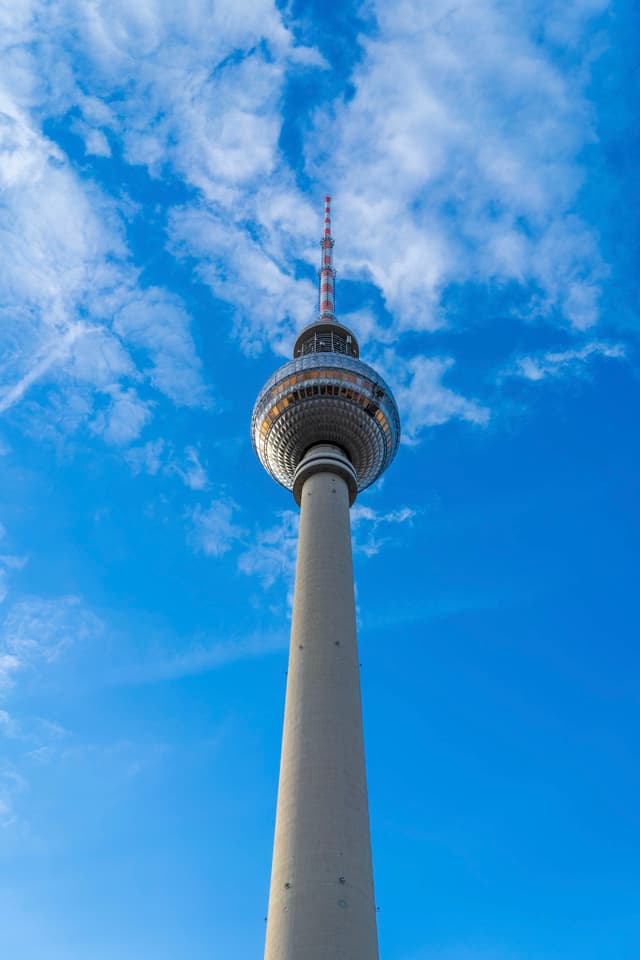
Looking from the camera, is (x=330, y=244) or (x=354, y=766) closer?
(x=354, y=766)

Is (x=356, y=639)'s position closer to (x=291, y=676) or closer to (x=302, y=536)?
(x=291, y=676)

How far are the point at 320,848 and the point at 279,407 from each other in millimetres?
36386

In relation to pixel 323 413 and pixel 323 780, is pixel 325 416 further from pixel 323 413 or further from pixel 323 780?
pixel 323 780

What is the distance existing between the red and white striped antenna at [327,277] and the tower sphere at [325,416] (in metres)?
11.2

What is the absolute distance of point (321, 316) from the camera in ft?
254

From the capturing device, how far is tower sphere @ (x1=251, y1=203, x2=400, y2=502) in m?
64.8

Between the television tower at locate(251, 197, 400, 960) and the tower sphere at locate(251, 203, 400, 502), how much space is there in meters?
0.10

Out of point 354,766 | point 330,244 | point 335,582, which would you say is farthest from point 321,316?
point 354,766

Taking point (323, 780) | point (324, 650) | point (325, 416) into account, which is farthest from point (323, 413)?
point (323, 780)

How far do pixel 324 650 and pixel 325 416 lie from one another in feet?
73.4

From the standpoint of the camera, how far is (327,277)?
8275 cm

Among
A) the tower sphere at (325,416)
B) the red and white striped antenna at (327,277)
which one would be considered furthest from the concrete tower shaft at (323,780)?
the red and white striped antenna at (327,277)

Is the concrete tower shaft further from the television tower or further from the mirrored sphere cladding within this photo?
the mirrored sphere cladding

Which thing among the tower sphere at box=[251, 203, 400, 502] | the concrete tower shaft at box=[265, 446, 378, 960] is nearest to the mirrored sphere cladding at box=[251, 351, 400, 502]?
the tower sphere at box=[251, 203, 400, 502]
